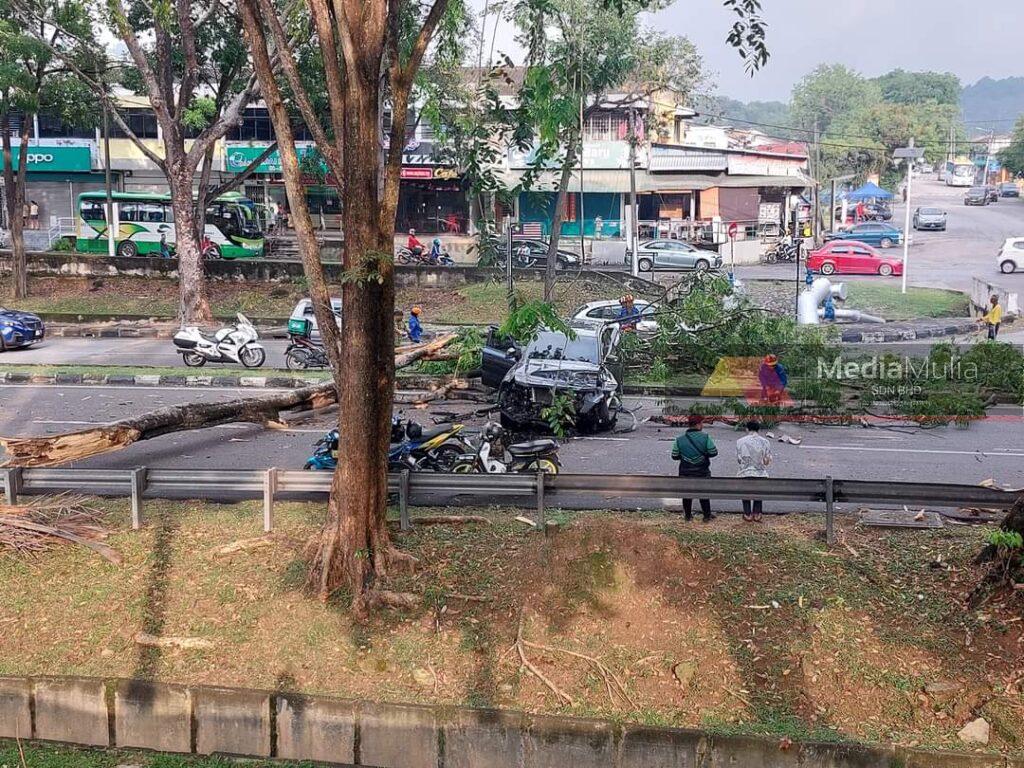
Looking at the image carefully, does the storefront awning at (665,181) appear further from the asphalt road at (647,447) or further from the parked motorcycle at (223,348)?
the asphalt road at (647,447)

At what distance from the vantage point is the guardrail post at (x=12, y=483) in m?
9.61

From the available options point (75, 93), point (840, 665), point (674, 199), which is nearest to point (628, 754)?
point (840, 665)

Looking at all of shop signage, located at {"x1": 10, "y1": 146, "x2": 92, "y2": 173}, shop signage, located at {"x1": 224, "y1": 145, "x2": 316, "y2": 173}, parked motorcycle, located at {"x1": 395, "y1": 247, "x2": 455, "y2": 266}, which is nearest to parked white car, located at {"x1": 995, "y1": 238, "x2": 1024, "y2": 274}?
parked motorcycle, located at {"x1": 395, "y1": 247, "x2": 455, "y2": 266}

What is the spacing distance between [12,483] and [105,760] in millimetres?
3700

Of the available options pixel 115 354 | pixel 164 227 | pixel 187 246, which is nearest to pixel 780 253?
pixel 164 227

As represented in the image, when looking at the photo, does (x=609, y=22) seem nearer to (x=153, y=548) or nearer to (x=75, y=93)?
(x=75, y=93)

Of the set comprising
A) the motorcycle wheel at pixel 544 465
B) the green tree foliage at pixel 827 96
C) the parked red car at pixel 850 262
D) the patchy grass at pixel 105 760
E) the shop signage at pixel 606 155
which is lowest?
the patchy grass at pixel 105 760

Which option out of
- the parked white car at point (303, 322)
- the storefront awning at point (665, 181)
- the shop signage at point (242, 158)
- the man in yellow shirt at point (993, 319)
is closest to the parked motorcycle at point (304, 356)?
the parked white car at point (303, 322)

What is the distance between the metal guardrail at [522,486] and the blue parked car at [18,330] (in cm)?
1567

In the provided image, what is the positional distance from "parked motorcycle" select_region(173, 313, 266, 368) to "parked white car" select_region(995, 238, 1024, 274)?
27.8 m

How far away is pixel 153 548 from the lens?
908 centimetres

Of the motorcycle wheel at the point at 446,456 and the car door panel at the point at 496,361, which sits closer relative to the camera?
the motorcycle wheel at the point at 446,456

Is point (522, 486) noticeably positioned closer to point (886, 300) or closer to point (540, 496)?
point (540, 496)

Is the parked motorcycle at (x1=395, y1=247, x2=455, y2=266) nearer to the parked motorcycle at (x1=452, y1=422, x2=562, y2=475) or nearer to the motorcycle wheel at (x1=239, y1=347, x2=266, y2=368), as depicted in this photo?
the motorcycle wheel at (x1=239, y1=347, x2=266, y2=368)
